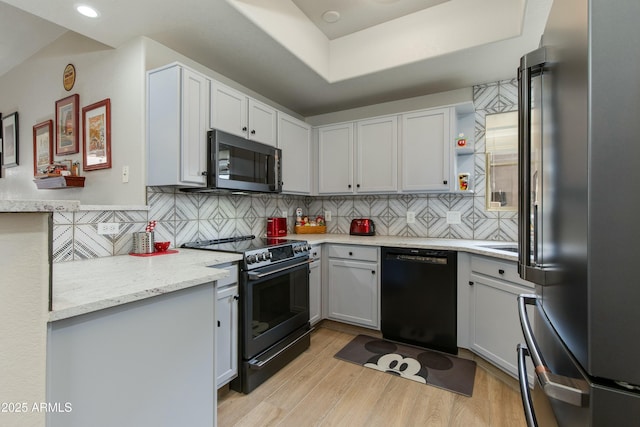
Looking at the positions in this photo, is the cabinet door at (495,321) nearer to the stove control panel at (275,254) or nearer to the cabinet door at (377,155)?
the cabinet door at (377,155)

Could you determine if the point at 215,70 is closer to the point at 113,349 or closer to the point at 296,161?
the point at 296,161

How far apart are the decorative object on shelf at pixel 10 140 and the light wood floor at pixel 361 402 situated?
12.4 feet

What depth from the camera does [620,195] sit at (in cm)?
46

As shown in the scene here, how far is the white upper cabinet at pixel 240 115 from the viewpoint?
2.18 meters

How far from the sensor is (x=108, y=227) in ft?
6.18

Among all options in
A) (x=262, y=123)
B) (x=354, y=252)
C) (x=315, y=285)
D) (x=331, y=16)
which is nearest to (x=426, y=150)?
(x=354, y=252)

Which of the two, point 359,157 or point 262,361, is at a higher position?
point 359,157

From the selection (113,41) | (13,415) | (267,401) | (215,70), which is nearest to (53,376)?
(13,415)

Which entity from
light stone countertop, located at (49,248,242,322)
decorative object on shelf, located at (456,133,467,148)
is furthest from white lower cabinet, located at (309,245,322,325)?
decorative object on shelf, located at (456,133,467,148)

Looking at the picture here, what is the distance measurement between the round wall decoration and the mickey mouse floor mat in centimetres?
333

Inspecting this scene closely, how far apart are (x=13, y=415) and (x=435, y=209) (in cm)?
309

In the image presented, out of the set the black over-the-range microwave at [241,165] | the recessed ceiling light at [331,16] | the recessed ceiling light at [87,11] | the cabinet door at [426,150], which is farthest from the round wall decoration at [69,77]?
the cabinet door at [426,150]

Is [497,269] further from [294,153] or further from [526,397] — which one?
[294,153]

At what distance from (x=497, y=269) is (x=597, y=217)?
1.77m
